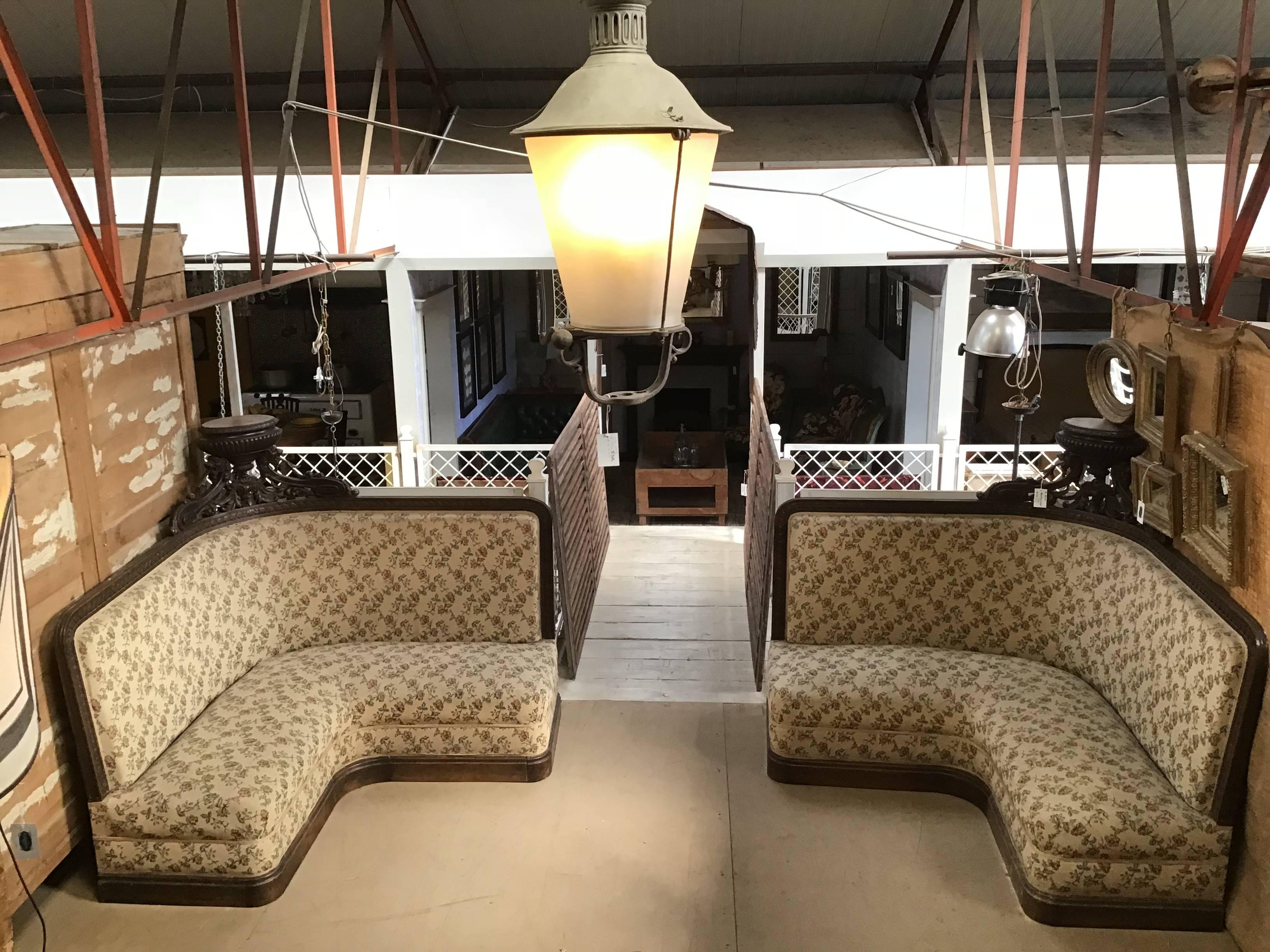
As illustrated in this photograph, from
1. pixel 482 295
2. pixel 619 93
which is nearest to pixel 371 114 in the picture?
pixel 619 93

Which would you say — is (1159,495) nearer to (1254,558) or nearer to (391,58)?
(1254,558)

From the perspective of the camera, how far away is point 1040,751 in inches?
123

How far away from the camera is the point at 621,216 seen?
1.53 m

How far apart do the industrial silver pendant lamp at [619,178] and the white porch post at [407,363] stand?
5.58 m

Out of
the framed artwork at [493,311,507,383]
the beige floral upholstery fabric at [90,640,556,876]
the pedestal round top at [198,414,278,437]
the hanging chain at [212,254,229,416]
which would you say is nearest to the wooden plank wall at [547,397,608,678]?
the beige floral upholstery fabric at [90,640,556,876]

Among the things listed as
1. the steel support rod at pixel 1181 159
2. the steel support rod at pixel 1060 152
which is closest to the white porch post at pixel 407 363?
the steel support rod at pixel 1060 152

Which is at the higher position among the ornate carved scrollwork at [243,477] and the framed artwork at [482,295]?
the framed artwork at [482,295]

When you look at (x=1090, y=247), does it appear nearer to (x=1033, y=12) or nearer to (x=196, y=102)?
(x=1033, y=12)

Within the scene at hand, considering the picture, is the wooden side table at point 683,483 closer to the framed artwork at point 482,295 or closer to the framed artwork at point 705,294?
the framed artwork at point 705,294

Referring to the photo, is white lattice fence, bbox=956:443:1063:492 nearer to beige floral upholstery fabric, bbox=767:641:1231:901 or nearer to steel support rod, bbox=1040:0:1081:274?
steel support rod, bbox=1040:0:1081:274

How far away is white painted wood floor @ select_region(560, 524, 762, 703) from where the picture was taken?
14.2 ft

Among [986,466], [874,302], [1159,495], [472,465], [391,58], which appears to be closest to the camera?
[1159,495]

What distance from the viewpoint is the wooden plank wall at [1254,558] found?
2697mm

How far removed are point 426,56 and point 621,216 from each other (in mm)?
5633
